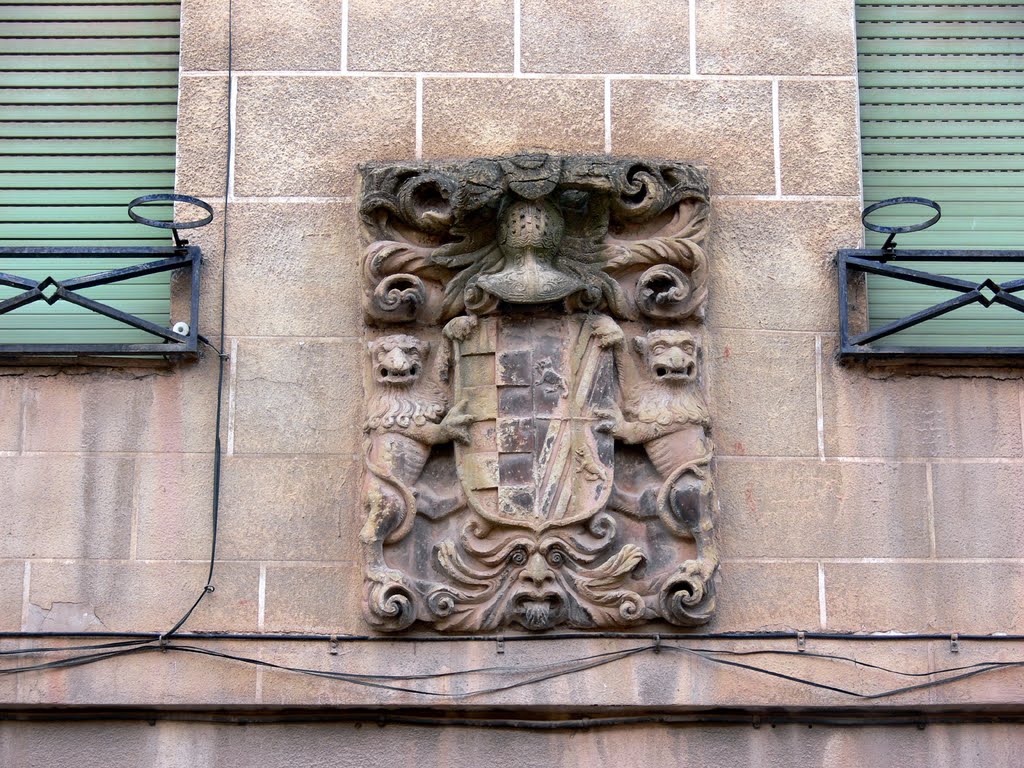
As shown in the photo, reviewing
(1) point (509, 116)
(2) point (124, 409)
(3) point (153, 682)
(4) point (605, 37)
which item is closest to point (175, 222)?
(2) point (124, 409)

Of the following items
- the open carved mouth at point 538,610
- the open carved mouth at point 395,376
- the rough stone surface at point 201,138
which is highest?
the rough stone surface at point 201,138

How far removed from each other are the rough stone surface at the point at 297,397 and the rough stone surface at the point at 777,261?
1.53 metres

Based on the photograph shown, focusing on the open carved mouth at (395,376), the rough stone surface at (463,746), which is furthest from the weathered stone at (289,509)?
the rough stone surface at (463,746)

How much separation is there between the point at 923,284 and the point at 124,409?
335 cm

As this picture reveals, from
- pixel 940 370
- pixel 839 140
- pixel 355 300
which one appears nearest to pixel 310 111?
pixel 355 300

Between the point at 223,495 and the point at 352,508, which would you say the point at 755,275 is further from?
the point at 223,495

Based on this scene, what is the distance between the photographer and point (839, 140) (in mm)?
7320

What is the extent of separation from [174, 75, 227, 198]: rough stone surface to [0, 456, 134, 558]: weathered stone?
3.73ft

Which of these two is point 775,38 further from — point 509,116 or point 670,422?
point 670,422

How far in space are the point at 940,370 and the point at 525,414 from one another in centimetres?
173

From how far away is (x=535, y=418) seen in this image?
6750 millimetres

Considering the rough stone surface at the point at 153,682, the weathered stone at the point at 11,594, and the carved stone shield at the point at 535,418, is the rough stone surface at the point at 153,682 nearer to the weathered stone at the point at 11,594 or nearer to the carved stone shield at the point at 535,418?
the weathered stone at the point at 11,594

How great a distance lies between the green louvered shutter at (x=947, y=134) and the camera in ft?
24.2

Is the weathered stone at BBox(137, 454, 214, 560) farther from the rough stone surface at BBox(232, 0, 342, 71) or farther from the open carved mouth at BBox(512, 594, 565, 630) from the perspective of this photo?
the rough stone surface at BBox(232, 0, 342, 71)
